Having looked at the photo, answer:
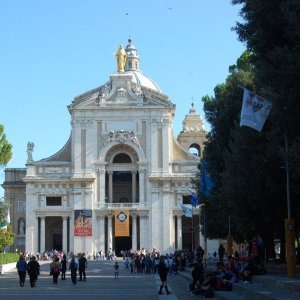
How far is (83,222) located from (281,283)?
197ft

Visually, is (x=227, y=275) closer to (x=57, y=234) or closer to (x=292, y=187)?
(x=292, y=187)

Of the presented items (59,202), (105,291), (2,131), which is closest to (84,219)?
(59,202)


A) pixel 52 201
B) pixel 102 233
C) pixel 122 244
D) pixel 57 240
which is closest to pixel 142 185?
pixel 102 233

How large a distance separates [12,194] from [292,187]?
70750 millimetres

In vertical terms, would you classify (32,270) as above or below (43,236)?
below

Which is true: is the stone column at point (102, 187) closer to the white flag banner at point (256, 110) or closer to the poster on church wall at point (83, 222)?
the poster on church wall at point (83, 222)

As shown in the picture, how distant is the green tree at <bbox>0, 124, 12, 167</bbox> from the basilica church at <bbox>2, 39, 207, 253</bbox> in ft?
94.3

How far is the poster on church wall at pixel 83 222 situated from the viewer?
81.5 m

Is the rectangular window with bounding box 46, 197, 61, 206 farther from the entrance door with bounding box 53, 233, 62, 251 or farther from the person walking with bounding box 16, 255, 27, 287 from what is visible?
the person walking with bounding box 16, 255, 27, 287

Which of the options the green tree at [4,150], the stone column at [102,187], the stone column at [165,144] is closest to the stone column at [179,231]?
the stone column at [165,144]

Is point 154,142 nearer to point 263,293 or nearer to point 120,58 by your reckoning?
point 120,58

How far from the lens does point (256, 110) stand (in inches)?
971

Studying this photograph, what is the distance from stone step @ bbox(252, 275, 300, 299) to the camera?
20737mm

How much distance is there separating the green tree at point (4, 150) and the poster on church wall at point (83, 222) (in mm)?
28507
